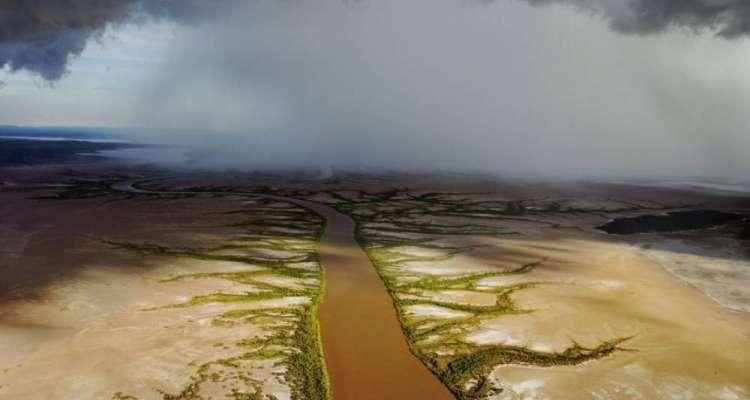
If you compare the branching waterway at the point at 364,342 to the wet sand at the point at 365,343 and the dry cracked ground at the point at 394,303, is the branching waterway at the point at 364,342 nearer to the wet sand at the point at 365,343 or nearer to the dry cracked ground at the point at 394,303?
the wet sand at the point at 365,343

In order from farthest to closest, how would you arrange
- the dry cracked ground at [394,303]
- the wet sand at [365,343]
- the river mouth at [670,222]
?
1. the river mouth at [670,222]
2. the dry cracked ground at [394,303]
3. the wet sand at [365,343]

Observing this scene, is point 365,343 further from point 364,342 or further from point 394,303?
point 394,303

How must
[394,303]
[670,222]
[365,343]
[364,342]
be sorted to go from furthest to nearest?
[670,222] < [394,303] < [364,342] < [365,343]

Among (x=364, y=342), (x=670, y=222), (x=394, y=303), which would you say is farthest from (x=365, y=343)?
(x=670, y=222)

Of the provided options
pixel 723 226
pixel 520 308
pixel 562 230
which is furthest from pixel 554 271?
pixel 723 226

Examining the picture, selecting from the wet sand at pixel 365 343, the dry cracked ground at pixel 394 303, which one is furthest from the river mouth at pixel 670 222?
the wet sand at pixel 365 343

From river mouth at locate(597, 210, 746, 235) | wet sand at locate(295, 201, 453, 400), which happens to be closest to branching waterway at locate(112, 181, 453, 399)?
wet sand at locate(295, 201, 453, 400)
